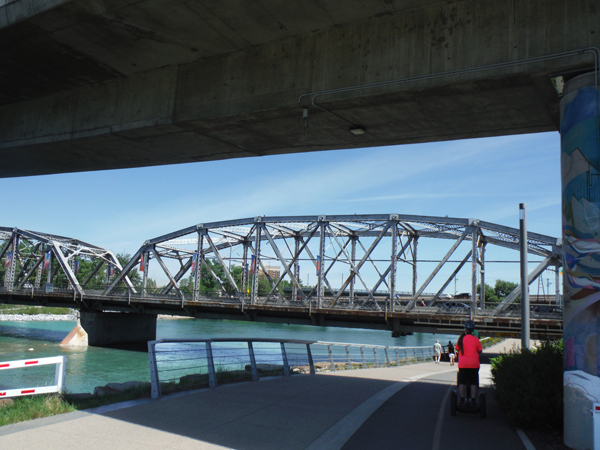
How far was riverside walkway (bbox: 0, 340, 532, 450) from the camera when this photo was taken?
6594 mm

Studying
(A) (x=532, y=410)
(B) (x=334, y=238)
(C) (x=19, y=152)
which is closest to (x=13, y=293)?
(B) (x=334, y=238)

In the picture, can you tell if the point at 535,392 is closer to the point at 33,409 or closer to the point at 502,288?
the point at 33,409

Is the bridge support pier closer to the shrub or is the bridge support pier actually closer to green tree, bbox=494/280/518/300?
the shrub

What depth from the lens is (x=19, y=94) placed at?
13164mm

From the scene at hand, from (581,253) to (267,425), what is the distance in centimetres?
540

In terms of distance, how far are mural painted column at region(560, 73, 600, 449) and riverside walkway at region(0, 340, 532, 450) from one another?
42.4 inches

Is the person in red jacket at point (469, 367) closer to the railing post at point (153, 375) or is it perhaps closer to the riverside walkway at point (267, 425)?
the riverside walkway at point (267, 425)

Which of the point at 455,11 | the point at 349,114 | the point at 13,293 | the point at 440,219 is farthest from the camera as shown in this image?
the point at 13,293

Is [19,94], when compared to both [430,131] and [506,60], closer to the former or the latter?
[430,131]

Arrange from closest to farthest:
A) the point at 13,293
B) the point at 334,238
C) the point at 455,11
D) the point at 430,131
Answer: the point at 455,11, the point at 430,131, the point at 334,238, the point at 13,293

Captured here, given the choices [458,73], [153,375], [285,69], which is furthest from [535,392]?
[285,69]

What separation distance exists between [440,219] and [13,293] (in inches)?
1968

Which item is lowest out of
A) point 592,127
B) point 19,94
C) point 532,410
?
point 532,410

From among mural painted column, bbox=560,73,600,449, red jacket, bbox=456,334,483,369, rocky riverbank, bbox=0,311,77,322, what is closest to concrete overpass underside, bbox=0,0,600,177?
mural painted column, bbox=560,73,600,449
